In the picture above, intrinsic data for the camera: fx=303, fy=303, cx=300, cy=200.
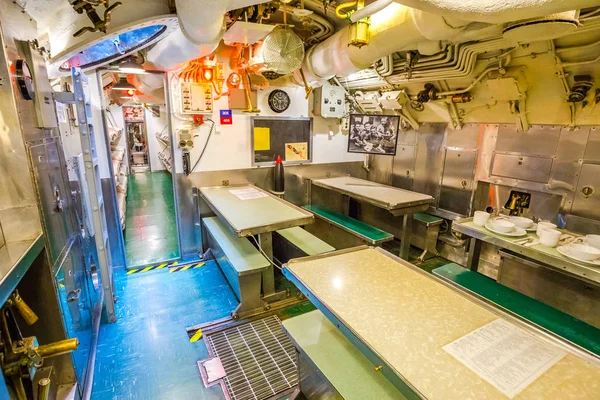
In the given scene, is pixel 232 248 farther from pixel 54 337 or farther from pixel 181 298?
pixel 54 337

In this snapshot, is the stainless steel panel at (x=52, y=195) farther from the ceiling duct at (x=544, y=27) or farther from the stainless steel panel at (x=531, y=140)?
the stainless steel panel at (x=531, y=140)

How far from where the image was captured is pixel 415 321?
1.36 metres

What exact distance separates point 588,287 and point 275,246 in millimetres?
3222

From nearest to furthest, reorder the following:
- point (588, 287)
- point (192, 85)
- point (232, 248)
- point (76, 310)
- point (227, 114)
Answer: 1. point (76, 310)
2. point (588, 287)
3. point (232, 248)
4. point (192, 85)
5. point (227, 114)

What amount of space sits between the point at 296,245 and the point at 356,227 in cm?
106

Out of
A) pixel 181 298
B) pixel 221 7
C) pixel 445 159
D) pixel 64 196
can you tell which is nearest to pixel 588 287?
pixel 445 159

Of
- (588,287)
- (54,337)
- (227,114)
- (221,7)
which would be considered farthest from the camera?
(227,114)

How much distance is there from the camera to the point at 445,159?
415 cm

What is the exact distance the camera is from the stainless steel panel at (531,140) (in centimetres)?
305

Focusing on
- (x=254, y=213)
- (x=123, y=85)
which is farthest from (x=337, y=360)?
(x=123, y=85)

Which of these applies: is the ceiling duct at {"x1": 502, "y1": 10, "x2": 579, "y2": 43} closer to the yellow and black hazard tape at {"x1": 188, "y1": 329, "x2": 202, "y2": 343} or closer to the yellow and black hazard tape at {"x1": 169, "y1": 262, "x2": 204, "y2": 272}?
the yellow and black hazard tape at {"x1": 188, "y1": 329, "x2": 202, "y2": 343}

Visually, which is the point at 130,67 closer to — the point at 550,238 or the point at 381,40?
the point at 381,40

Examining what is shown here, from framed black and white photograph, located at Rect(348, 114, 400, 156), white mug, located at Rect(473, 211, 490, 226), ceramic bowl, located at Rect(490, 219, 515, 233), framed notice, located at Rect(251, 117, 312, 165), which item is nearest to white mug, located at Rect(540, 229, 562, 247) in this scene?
ceramic bowl, located at Rect(490, 219, 515, 233)

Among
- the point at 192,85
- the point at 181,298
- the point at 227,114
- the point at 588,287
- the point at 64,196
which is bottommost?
the point at 181,298
